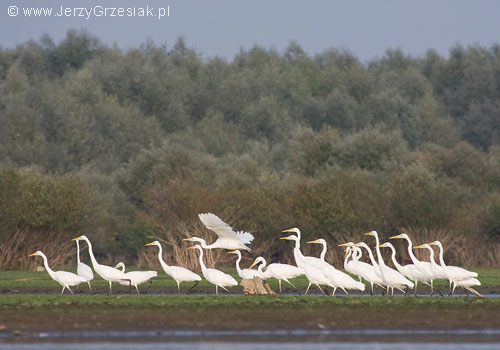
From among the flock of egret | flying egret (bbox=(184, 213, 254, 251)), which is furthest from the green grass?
the flock of egret

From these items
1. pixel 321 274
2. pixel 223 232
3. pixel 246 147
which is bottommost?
pixel 321 274

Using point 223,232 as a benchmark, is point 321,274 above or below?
below

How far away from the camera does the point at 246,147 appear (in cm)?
7288

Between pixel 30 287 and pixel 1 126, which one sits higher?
pixel 1 126

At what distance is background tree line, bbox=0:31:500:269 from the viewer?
43.5 meters

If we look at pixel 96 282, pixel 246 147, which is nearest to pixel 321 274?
pixel 96 282

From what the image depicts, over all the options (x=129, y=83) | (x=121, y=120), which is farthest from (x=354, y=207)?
(x=129, y=83)

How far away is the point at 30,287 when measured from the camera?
31.0 m

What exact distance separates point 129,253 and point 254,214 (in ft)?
30.6

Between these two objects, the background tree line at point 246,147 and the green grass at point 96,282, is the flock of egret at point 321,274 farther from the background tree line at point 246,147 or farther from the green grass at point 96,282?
the background tree line at point 246,147

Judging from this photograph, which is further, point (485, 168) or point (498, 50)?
point (498, 50)

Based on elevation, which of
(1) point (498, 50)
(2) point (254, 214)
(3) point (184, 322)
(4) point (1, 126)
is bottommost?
(3) point (184, 322)

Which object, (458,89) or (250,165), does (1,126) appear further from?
(458,89)

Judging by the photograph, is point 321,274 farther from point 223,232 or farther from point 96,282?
point 96,282
